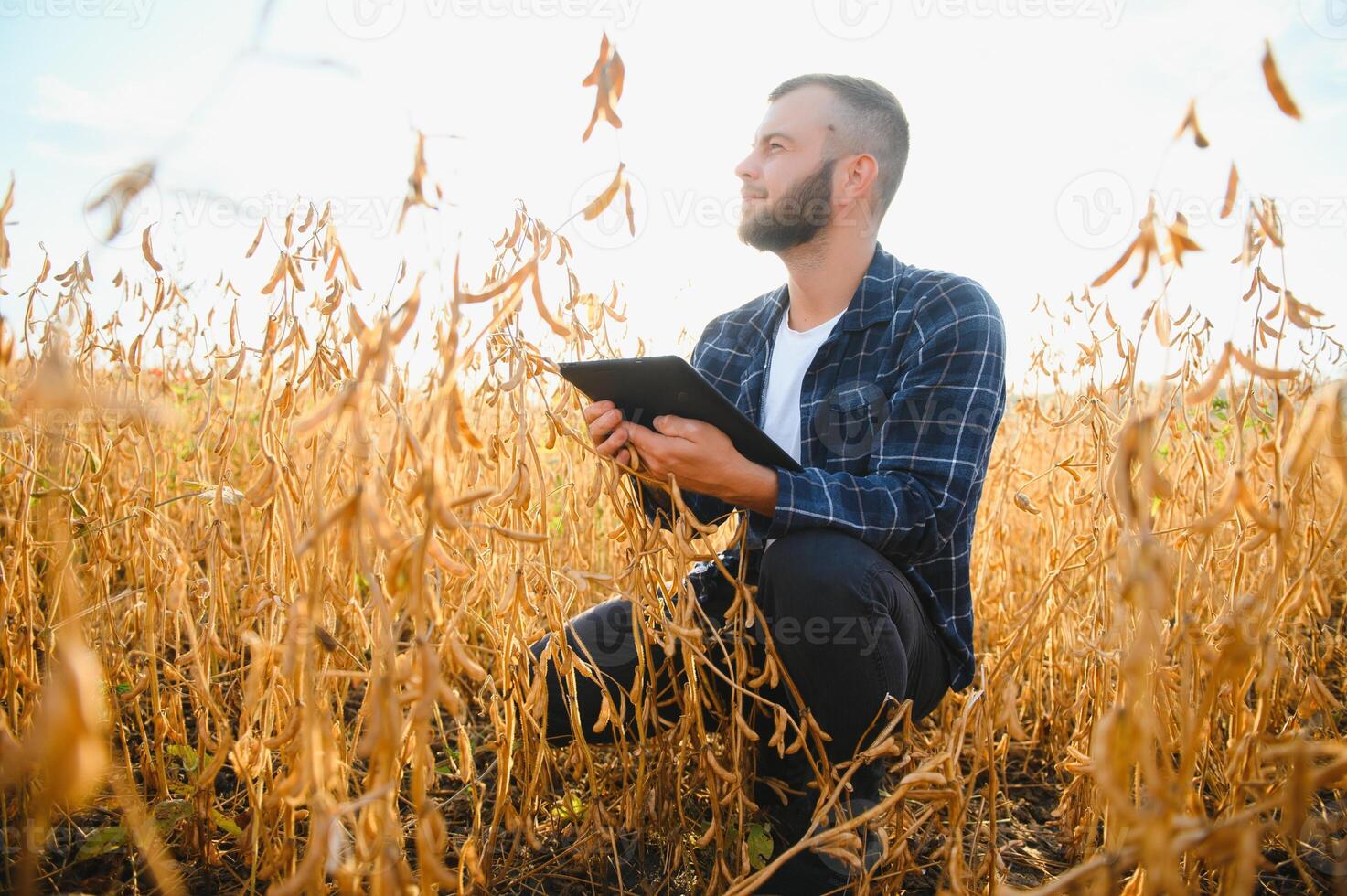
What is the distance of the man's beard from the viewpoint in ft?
6.12

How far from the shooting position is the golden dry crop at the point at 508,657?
614 mm

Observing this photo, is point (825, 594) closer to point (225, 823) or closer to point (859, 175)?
point (225, 823)

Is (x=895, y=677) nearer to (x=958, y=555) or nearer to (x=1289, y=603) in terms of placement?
(x=958, y=555)

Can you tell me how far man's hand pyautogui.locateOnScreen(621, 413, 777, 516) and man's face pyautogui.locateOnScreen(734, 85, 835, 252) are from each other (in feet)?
2.56

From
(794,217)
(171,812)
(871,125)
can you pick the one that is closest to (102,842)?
(171,812)

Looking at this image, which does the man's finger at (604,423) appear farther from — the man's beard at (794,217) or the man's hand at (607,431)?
the man's beard at (794,217)

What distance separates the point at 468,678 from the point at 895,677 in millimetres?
1178

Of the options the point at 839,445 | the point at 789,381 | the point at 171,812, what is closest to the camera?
the point at 171,812

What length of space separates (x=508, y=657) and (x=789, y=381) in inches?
38.5

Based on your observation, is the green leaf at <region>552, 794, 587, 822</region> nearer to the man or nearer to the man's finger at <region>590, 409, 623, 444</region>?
the man

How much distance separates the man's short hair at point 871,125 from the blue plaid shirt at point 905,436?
0.38 meters

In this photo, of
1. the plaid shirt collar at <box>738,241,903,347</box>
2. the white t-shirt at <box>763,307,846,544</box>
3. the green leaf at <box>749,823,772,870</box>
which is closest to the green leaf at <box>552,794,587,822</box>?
the green leaf at <box>749,823,772,870</box>

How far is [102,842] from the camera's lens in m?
1.17

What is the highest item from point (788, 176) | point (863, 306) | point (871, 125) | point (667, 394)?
point (871, 125)
